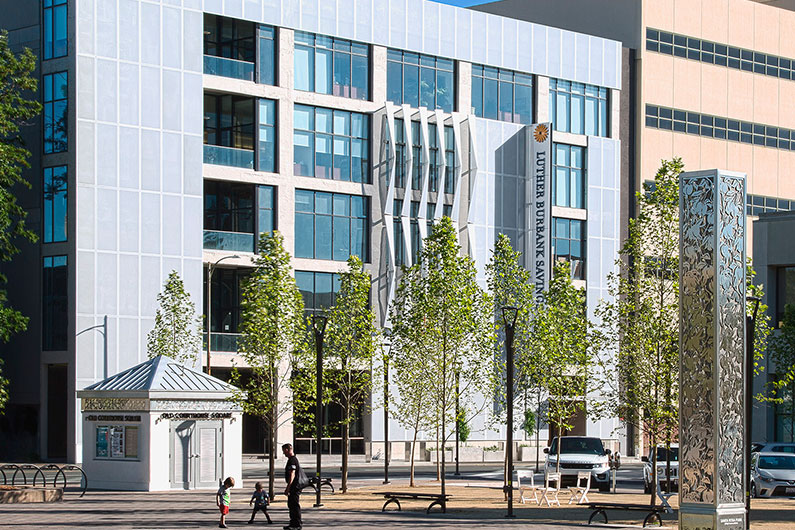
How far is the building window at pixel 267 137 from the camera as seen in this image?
66.2 metres

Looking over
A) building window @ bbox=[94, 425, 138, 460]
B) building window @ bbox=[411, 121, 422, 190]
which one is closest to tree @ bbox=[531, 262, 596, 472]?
building window @ bbox=[411, 121, 422, 190]

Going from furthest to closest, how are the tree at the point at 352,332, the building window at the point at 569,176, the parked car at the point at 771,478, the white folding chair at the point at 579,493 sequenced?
the building window at the point at 569,176 → the tree at the point at 352,332 → the parked car at the point at 771,478 → the white folding chair at the point at 579,493

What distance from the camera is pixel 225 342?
6488 centimetres

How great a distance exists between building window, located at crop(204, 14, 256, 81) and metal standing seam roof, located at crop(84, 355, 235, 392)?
1004 inches

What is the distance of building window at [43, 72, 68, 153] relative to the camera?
6038 cm

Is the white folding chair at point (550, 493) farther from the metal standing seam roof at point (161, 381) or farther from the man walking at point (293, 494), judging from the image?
the man walking at point (293, 494)

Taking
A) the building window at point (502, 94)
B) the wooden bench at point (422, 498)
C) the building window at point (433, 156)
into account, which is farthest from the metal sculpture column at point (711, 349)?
the building window at point (502, 94)

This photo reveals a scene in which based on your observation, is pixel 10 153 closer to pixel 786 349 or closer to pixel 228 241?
pixel 228 241

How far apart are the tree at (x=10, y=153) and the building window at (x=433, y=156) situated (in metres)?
22.0

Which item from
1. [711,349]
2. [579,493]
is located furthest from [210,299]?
[711,349]

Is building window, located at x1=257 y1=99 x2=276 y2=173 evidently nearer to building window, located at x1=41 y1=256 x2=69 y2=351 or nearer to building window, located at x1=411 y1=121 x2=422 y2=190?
building window, located at x1=411 y1=121 x2=422 y2=190

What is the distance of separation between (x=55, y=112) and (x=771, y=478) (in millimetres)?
35644

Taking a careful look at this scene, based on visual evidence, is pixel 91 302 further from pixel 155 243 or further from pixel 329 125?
pixel 329 125

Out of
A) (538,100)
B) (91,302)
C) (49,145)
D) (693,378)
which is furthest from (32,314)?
(693,378)
